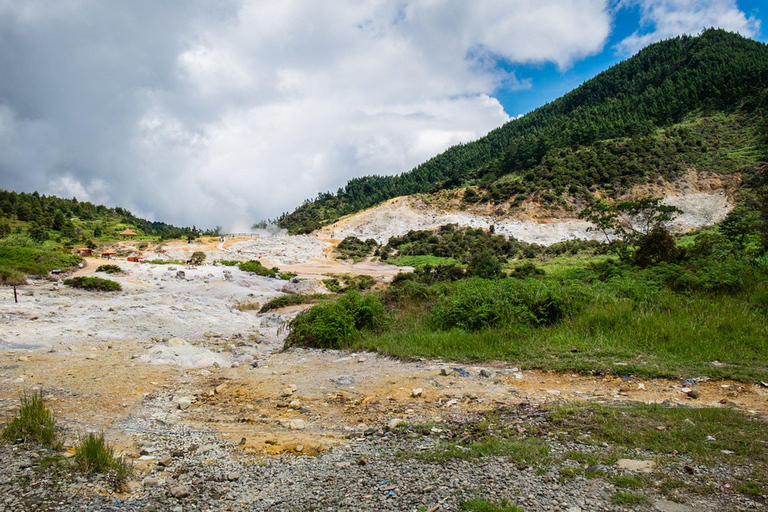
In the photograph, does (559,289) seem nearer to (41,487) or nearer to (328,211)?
(41,487)

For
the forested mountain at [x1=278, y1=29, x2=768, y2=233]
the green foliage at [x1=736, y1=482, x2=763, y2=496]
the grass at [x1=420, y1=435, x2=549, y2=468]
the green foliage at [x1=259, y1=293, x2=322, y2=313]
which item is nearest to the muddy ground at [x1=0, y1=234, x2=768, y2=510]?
the grass at [x1=420, y1=435, x2=549, y2=468]

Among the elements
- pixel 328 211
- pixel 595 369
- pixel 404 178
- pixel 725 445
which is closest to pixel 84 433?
pixel 725 445

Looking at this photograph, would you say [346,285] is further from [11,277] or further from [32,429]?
[32,429]

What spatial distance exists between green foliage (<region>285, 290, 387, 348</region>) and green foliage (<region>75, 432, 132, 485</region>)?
552cm

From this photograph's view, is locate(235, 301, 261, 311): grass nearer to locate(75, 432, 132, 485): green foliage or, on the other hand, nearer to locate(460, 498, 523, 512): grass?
locate(75, 432, 132, 485): green foliage

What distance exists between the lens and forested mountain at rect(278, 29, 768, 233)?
6119 centimetres

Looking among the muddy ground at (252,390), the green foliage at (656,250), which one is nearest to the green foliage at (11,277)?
the muddy ground at (252,390)

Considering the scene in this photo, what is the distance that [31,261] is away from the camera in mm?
21141

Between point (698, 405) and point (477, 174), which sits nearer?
point (698, 405)

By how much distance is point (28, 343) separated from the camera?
329 inches

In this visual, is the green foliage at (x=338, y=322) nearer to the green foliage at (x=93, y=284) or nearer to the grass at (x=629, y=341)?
the grass at (x=629, y=341)

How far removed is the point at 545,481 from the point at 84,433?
4467 millimetres

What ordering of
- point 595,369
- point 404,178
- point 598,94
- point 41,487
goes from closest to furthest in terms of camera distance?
point 41,487 < point 595,369 < point 598,94 < point 404,178

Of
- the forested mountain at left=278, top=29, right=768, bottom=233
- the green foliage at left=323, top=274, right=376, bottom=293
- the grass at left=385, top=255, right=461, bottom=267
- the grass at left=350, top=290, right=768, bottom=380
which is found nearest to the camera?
the grass at left=350, top=290, right=768, bottom=380
